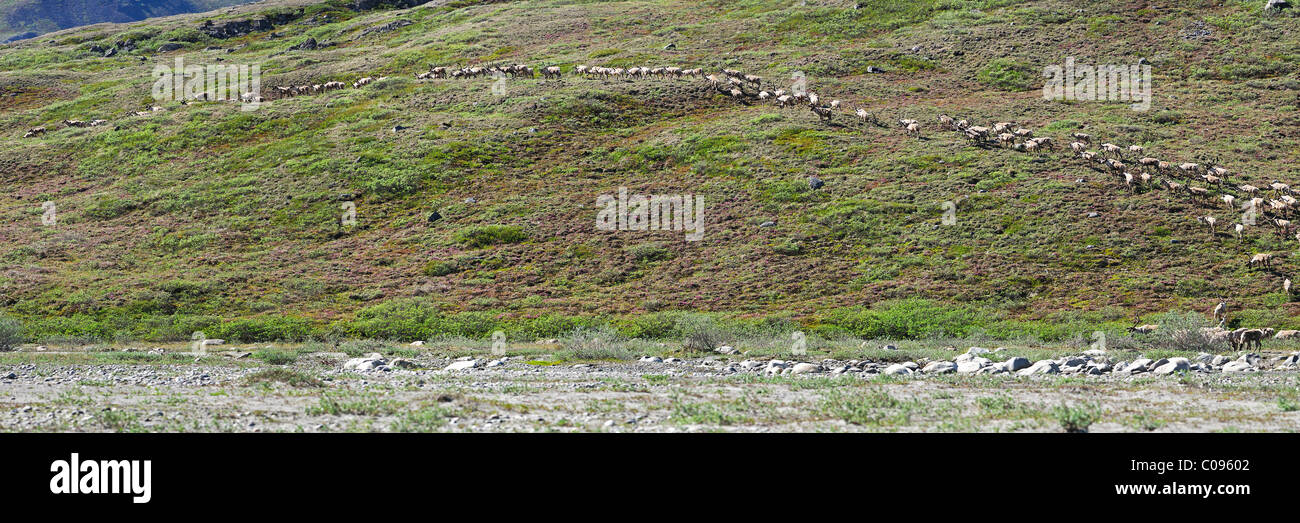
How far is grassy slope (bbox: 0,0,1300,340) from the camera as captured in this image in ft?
124

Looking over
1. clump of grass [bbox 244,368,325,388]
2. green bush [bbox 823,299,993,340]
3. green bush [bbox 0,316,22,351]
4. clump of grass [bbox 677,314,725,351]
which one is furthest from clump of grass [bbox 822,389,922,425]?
green bush [bbox 0,316,22,351]

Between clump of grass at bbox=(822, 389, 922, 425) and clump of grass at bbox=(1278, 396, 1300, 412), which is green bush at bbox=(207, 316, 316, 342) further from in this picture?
clump of grass at bbox=(1278, 396, 1300, 412)

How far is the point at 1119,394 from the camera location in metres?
15.2

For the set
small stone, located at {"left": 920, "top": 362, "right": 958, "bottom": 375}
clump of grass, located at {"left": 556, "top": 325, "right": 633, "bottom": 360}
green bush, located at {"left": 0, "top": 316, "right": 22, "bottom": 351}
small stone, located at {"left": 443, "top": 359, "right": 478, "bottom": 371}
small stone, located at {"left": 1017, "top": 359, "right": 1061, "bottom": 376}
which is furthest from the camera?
green bush, located at {"left": 0, "top": 316, "right": 22, "bottom": 351}

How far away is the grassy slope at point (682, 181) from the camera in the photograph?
124ft

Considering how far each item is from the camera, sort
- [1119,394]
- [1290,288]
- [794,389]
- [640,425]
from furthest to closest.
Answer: [1290,288] → [794,389] → [1119,394] → [640,425]

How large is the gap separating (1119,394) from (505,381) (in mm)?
11500

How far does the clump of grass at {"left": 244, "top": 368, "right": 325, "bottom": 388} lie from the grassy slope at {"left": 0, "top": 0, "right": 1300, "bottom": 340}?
59.8ft

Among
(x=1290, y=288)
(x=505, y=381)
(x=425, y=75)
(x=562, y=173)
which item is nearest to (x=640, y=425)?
(x=505, y=381)

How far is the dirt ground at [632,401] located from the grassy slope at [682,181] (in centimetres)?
1571

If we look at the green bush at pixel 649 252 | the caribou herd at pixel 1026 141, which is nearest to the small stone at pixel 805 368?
the caribou herd at pixel 1026 141

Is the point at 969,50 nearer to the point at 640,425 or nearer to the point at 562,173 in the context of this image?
the point at 562,173

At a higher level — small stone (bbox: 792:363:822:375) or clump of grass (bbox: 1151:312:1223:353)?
small stone (bbox: 792:363:822:375)

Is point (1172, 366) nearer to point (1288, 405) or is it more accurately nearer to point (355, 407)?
point (1288, 405)
